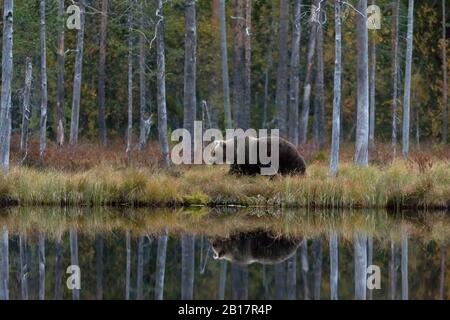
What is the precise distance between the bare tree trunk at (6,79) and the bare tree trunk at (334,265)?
28.4ft

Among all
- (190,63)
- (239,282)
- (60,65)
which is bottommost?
(239,282)

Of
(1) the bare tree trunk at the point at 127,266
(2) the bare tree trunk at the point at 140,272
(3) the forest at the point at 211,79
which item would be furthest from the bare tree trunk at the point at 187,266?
(3) the forest at the point at 211,79

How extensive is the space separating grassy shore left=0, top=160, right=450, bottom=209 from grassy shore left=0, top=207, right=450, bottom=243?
0.45 m

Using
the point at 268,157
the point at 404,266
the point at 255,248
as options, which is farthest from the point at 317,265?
the point at 268,157

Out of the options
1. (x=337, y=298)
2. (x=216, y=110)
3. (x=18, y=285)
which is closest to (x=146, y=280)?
(x=18, y=285)

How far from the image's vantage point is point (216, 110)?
162ft

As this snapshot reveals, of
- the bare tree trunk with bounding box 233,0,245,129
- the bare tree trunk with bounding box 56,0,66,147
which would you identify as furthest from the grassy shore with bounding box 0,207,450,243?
the bare tree trunk with bounding box 233,0,245,129

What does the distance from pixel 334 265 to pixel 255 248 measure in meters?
1.74

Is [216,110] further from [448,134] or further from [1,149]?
[1,149]

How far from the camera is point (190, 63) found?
25719 millimetres

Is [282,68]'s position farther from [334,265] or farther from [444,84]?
[334,265]

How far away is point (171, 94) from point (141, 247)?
3330 cm

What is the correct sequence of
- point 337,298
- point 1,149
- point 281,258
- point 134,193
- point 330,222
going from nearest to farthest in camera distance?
point 337,298 < point 281,258 < point 330,222 < point 134,193 < point 1,149

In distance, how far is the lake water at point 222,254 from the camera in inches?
536
